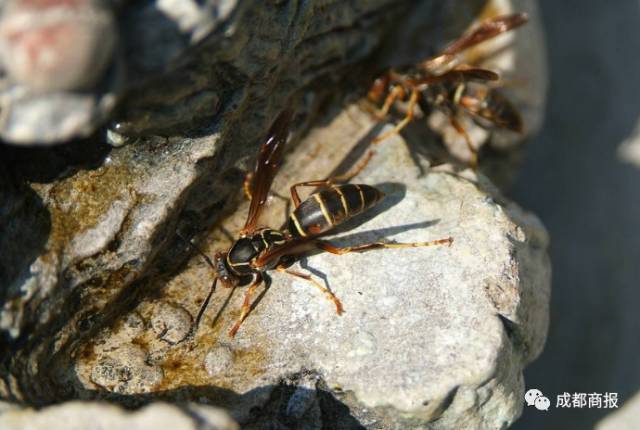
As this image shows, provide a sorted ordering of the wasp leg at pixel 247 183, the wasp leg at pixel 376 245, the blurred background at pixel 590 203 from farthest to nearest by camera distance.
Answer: the blurred background at pixel 590 203 < the wasp leg at pixel 247 183 < the wasp leg at pixel 376 245

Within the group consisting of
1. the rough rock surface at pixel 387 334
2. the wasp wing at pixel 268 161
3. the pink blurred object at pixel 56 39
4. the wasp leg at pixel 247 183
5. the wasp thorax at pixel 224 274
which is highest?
the pink blurred object at pixel 56 39

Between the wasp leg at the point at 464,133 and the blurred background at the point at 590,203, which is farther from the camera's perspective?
the blurred background at the point at 590,203

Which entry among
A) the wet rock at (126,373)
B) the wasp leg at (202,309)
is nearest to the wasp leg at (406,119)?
the wasp leg at (202,309)

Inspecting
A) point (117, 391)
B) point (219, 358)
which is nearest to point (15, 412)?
point (117, 391)

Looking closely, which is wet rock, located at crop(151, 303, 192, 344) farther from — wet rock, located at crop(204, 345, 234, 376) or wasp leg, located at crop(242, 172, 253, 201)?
wasp leg, located at crop(242, 172, 253, 201)

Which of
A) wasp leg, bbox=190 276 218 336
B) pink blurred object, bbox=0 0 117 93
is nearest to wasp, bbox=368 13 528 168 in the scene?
wasp leg, bbox=190 276 218 336

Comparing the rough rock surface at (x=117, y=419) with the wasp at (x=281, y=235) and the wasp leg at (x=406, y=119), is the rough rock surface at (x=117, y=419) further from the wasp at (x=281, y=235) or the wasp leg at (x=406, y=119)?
the wasp leg at (x=406, y=119)
